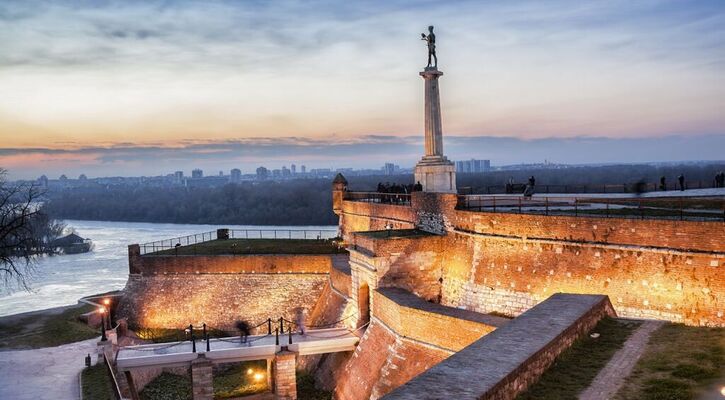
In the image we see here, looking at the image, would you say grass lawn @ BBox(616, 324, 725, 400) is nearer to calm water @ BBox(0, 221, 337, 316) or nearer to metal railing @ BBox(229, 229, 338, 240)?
metal railing @ BBox(229, 229, 338, 240)

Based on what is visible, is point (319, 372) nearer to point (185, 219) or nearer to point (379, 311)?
point (379, 311)

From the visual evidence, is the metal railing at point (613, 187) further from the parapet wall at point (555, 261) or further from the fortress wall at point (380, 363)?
the fortress wall at point (380, 363)

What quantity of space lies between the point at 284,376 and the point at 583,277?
8.06 m

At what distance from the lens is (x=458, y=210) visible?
15.4 metres

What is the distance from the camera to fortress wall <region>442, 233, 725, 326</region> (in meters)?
10.3

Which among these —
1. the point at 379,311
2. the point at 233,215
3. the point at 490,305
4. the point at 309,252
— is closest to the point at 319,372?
the point at 379,311

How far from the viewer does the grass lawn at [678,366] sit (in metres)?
6.86

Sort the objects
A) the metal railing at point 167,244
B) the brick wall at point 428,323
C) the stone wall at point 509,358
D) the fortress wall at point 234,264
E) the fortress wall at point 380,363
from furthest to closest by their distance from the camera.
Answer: the metal railing at point 167,244 → the fortress wall at point 234,264 → the fortress wall at point 380,363 → the brick wall at point 428,323 → the stone wall at point 509,358

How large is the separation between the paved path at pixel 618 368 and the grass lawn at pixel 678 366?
0.29 ft

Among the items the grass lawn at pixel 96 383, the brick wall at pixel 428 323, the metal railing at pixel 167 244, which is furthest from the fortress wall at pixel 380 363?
the metal railing at pixel 167 244

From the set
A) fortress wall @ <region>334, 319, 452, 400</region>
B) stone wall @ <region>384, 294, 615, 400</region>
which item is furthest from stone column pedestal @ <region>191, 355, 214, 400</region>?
stone wall @ <region>384, 294, 615, 400</region>

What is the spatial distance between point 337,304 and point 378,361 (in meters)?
5.33

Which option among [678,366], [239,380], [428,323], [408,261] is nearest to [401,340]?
[428,323]

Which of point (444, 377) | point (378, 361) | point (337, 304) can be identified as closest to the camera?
point (444, 377)
